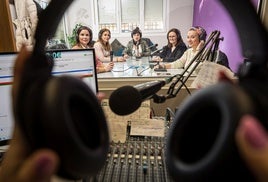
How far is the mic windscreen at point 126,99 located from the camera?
521 mm

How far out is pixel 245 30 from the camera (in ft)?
1.04

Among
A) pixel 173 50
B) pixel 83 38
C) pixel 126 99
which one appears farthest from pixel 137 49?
pixel 126 99

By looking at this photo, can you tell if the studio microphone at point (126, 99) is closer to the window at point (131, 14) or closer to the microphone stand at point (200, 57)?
the microphone stand at point (200, 57)

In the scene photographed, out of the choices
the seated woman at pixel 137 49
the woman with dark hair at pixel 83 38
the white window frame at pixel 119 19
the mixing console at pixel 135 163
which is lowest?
the mixing console at pixel 135 163

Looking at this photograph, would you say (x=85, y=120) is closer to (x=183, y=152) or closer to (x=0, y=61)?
(x=183, y=152)

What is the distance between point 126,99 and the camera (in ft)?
1.71

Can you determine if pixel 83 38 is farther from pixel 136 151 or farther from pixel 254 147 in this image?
pixel 254 147

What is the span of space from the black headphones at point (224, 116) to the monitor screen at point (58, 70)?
2.00ft

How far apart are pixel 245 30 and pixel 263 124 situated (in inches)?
5.4

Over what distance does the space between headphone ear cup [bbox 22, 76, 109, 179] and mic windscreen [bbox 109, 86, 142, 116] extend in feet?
0.53

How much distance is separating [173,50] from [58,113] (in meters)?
2.21

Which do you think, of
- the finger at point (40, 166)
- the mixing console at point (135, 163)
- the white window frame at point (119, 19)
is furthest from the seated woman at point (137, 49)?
the finger at point (40, 166)

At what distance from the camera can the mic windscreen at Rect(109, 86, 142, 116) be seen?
20.5 inches

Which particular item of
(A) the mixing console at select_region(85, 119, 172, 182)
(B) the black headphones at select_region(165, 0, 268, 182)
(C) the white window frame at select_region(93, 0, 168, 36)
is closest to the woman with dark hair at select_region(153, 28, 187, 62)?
(A) the mixing console at select_region(85, 119, 172, 182)
